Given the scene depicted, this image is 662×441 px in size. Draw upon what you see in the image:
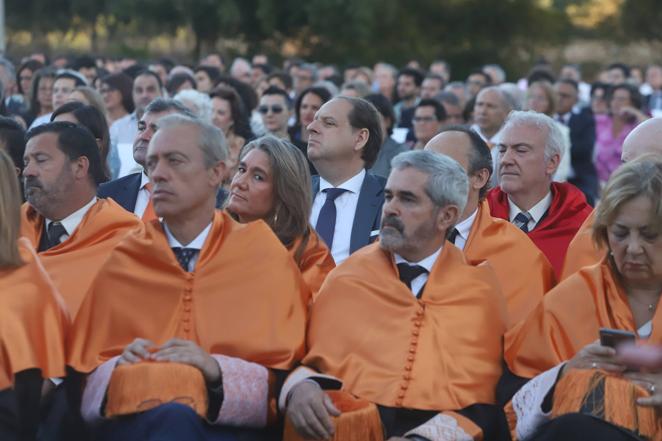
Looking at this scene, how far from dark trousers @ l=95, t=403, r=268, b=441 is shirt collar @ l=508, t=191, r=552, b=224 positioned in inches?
116

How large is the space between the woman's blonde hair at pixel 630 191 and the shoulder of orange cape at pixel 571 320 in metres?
0.18

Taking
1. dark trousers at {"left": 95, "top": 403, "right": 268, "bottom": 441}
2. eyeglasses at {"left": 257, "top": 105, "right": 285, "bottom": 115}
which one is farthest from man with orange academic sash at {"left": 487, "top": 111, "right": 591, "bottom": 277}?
eyeglasses at {"left": 257, "top": 105, "right": 285, "bottom": 115}

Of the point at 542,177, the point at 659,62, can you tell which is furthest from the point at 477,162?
the point at 659,62

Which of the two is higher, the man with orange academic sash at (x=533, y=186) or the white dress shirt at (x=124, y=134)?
the man with orange academic sash at (x=533, y=186)

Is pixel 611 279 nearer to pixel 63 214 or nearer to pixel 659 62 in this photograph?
pixel 63 214

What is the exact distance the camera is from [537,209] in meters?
7.96

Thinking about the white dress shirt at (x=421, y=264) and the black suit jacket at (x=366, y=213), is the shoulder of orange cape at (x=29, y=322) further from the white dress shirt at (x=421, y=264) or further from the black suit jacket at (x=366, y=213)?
the black suit jacket at (x=366, y=213)

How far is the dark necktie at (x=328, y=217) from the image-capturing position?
8.15 metres

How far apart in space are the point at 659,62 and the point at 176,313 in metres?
39.1

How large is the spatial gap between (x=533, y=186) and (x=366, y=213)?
0.96 metres

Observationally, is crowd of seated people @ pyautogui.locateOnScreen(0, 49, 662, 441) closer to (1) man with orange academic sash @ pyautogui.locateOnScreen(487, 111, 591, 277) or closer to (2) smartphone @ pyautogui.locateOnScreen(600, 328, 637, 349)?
(2) smartphone @ pyautogui.locateOnScreen(600, 328, 637, 349)

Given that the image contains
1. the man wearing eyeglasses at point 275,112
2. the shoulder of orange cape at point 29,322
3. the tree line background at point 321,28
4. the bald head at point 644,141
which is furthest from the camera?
the tree line background at point 321,28

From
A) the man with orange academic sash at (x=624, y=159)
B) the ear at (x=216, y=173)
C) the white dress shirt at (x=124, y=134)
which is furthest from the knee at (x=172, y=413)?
the white dress shirt at (x=124, y=134)

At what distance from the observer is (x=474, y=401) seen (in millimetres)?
5773
